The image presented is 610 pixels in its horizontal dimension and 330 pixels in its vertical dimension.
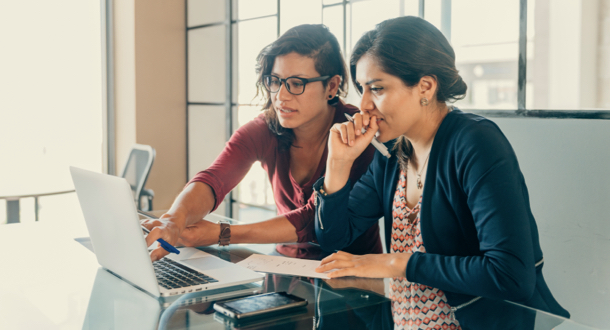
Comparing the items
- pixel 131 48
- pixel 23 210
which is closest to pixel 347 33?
pixel 131 48

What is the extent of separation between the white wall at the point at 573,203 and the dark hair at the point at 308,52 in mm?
913

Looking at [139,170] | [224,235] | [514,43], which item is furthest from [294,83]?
[139,170]

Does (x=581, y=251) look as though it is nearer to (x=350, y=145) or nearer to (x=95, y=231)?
(x=350, y=145)

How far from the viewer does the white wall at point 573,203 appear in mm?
1949

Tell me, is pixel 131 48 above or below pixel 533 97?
above

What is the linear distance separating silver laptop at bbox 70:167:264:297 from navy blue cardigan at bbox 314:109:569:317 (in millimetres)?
416

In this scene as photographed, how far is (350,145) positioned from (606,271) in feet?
4.02

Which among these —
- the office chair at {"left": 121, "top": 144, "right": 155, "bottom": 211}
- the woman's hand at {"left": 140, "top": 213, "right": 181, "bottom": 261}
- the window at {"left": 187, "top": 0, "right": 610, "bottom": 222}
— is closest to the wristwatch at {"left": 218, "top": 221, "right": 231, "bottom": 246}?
the woman's hand at {"left": 140, "top": 213, "right": 181, "bottom": 261}

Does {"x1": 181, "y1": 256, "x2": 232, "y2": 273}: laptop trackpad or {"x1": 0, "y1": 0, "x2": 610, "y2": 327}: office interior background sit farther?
{"x1": 0, "y1": 0, "x2": 610, "y2": 327}: office interior background

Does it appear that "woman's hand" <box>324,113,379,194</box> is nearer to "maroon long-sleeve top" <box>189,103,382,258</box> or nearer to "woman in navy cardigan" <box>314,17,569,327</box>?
"woman in navy cardigan" <box>314,17,569,327</box>

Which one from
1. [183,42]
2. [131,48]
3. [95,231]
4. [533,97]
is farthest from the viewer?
[183,42]

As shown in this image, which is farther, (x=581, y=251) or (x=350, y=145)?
(x=581, y=251)

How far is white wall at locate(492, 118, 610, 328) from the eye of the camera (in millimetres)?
1949

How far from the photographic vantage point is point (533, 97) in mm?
2240
